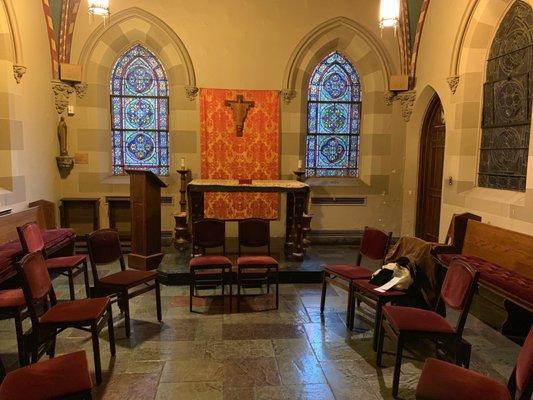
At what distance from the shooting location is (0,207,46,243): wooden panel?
13.3 feet

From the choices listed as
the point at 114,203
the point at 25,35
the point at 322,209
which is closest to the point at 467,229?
the point at 322,209

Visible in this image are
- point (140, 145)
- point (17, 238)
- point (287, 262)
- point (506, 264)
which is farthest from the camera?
point (140, 145)

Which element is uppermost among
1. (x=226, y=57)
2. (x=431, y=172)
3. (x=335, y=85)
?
(x=226, y=57)

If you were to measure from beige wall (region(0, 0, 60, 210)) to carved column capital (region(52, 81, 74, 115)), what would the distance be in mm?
90

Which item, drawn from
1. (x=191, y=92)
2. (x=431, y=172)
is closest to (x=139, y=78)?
(x=191, y=92)

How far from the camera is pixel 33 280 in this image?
8.10 feet

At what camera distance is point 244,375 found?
2.71 meters

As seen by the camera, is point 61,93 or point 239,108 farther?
point 239,108

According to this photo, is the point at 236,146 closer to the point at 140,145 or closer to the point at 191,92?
the point at 191,92

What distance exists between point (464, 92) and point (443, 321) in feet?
10.6

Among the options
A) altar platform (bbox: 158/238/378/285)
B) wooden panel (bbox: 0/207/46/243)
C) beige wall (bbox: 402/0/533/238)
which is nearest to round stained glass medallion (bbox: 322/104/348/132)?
beige wall (bbox: 402/0/533/238)

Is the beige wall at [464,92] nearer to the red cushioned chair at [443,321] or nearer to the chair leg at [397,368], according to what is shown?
the red cushioned chair at [443,321]

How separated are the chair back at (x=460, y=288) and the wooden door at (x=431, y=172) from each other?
3.31 meters

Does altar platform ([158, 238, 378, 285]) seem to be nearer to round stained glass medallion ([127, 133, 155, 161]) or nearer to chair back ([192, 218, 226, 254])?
chair back ([192, 218, 226, 254])
